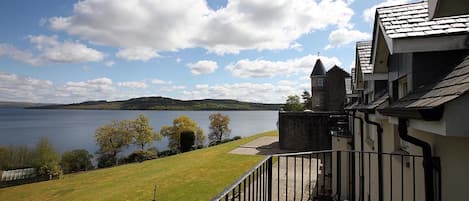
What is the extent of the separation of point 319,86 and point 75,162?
31.0 metres

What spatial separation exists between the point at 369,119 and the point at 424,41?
4285 mm

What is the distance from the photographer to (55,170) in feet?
97.3

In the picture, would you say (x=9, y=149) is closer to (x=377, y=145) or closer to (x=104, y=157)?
(x=104, y=157)

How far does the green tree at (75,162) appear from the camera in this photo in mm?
32906

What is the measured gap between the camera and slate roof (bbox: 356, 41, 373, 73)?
6062mm

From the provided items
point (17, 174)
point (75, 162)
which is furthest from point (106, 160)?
point (17, 174)

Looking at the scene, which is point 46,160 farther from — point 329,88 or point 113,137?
point 329,88

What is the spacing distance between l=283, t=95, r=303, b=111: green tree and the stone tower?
3.54 m

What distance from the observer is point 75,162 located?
108 ft

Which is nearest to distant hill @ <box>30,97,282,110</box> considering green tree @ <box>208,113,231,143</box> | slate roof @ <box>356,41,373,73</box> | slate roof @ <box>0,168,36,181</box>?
green tree @ <box>208,113,231,143</box>

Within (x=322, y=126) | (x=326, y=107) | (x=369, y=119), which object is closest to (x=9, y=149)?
(x=322, y=126)

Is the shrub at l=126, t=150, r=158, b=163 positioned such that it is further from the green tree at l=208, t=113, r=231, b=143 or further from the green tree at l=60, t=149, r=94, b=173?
the green tree at l=208, t=113, r=231, b=143

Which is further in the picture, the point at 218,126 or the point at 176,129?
the point at 218,126

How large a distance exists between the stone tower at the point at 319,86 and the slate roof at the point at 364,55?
1071 inches
